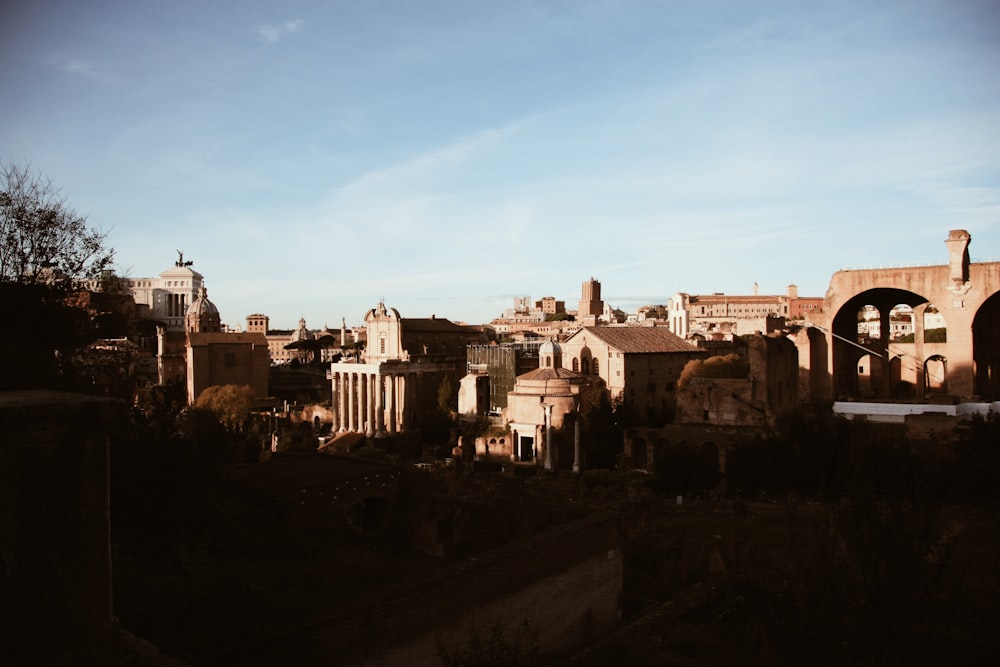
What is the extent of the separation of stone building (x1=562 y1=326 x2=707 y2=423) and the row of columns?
12386 mm

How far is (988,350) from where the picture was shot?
37562mm

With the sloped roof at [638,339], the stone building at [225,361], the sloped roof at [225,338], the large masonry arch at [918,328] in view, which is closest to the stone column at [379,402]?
the sloped roof at [638,339]

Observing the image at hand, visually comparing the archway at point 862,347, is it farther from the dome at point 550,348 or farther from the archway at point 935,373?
the dome at point 550,348

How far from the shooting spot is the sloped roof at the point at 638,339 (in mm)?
43656

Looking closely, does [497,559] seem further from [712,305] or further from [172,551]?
[712,305]

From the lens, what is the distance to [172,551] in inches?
569

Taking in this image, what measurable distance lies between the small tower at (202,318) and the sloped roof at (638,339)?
41.8 m

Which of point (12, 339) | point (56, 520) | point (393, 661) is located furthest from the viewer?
point (12, 339)

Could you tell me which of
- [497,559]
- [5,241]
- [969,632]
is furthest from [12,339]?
[969,632]

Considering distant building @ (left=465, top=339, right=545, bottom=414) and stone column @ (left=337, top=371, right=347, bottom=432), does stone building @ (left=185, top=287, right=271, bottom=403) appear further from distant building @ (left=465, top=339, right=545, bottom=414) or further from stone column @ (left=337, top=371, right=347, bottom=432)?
distant building @ (left=465, top=339, right=545, bottom=414)

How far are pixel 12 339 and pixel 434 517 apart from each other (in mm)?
12778

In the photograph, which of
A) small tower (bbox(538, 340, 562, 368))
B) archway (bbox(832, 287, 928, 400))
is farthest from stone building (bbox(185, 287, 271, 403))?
archway (bbox(832, 287, 928, 400))

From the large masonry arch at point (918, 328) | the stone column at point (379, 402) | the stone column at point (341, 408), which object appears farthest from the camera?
the stone column at point (341, 408)

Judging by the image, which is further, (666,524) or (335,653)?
(666,524)
